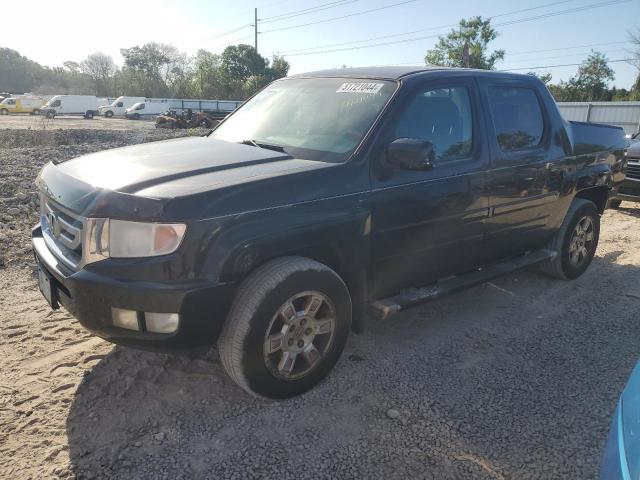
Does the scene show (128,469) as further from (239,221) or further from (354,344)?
(354,344)

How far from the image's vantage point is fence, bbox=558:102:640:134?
23.0 meters

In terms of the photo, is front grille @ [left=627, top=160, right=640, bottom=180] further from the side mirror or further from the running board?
the side mirror

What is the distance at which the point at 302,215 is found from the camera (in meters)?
2.86

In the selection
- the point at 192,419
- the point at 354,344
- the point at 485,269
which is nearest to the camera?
the point at 192,419

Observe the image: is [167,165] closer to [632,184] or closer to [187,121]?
[632,184]

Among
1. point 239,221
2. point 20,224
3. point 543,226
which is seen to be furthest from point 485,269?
point 20,224

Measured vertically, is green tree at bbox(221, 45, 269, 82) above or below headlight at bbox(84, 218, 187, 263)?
above

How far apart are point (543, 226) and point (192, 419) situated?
11.4 feet

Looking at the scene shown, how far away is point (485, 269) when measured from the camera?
4258 millimetres

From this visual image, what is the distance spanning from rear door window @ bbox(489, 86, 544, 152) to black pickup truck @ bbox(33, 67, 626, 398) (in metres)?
0.02

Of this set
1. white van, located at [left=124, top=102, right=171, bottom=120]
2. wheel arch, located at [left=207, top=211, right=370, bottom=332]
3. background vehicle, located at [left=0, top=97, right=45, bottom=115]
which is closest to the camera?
wheel arch, located at [left=207, top=211, right=370, bottom=332]

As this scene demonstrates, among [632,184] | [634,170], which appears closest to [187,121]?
[634,170]

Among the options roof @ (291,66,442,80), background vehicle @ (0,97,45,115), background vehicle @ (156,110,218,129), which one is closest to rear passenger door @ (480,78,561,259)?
roof @ (291,66,442,80)

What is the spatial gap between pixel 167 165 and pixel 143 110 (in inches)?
2013
